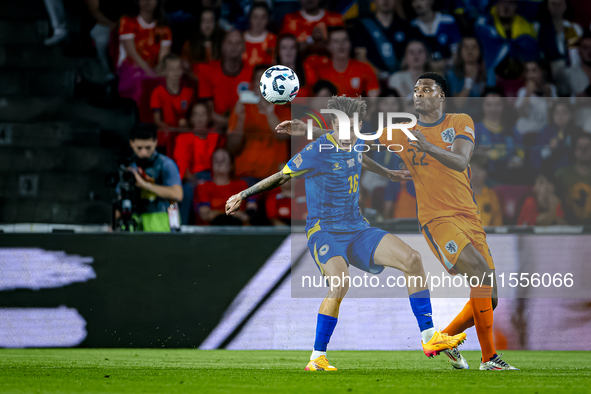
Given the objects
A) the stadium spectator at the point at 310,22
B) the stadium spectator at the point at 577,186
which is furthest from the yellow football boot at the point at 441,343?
the stadium spectator at the point at 310,22

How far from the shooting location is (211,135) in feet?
25.2

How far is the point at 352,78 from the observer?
8.18m

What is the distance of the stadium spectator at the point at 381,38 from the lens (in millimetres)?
8453

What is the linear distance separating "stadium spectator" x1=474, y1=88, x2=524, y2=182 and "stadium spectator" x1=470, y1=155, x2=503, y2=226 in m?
0.12

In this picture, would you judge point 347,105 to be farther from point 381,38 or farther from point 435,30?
point 435,30

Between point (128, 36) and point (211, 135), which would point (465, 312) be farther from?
point (128, 36)

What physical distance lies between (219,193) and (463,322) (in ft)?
9.86

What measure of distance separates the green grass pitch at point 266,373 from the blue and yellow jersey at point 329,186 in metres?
1.20

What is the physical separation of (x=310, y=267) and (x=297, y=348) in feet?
2.75

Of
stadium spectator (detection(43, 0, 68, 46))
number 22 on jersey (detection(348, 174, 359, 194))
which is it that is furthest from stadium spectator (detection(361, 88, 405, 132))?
stadium spectator (detection(43, 0, 68, 46))

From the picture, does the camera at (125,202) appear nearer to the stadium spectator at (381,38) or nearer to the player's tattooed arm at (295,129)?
the player's tattooed arm at (295,129)

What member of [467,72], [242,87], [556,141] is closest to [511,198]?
[556,141]

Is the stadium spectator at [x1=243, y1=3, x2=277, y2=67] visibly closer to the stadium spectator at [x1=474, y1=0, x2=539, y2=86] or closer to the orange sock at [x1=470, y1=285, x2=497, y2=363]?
the stadium spectator at [x1=474, y1=0, x2=539, y2=86]

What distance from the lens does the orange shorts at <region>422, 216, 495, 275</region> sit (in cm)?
599
